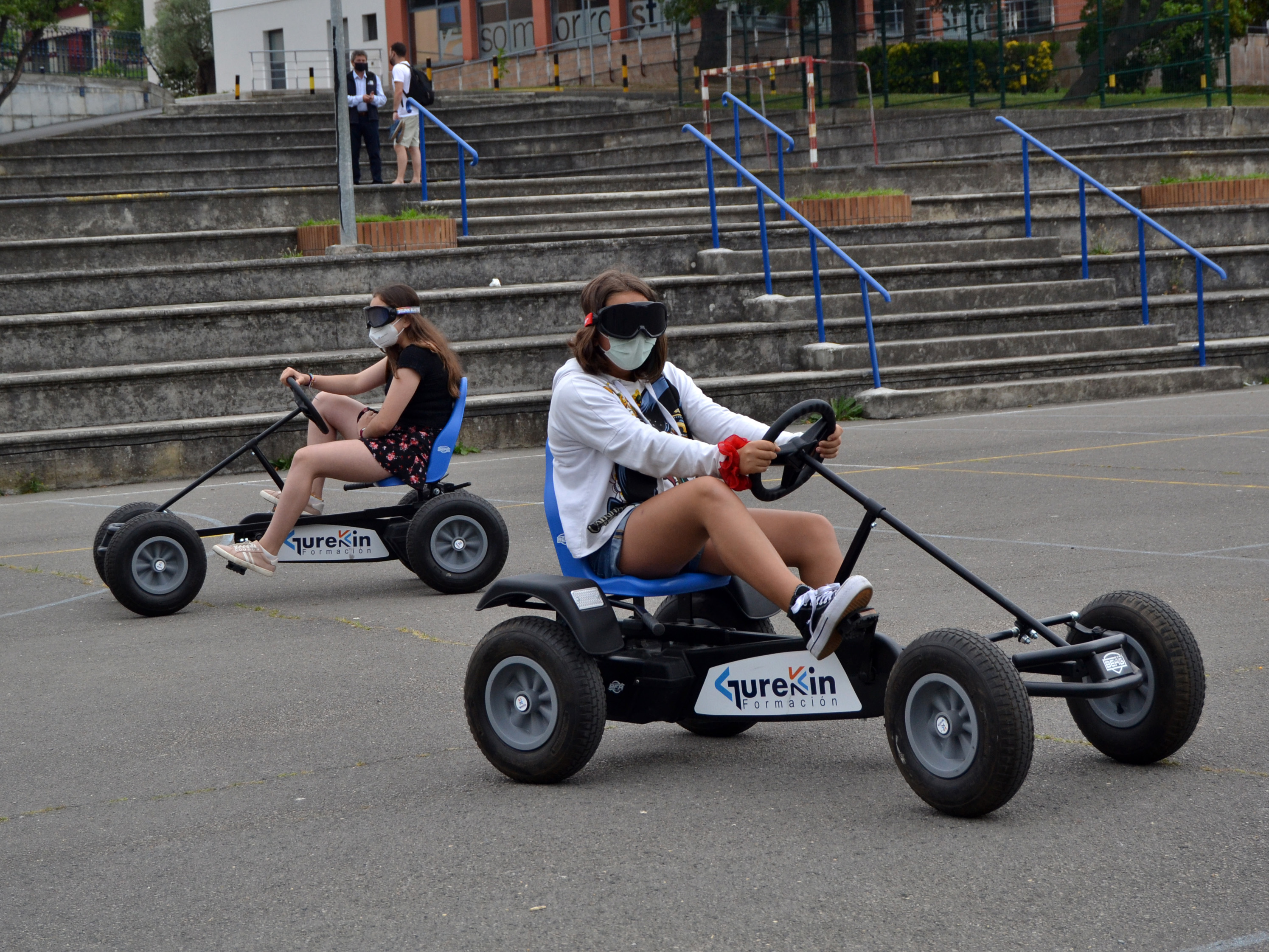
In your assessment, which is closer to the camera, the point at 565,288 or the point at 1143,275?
the point at 565,288

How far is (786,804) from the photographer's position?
148 inches

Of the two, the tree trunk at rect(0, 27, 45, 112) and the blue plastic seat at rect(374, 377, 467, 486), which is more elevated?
the tree trunk at rect(0, 27, 45, 112)

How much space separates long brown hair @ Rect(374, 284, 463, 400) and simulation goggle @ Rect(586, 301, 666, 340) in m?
2.87

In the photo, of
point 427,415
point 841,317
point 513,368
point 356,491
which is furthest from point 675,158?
point 427,415

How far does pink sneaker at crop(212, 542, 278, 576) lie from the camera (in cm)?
681

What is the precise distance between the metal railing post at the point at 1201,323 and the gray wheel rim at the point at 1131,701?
36.3ft

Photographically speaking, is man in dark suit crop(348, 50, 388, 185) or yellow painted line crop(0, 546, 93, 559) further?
man in dark suit crop(348, 50, 388, 185)

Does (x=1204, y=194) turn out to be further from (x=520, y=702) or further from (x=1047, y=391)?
(x=520, y=702)

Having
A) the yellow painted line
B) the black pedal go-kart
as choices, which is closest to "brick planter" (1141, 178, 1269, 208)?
the yellow painted line

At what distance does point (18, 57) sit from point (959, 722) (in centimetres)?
2496

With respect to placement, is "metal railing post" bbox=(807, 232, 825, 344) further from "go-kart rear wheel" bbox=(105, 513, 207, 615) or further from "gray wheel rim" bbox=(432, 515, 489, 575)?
"go-kart rear wheel" bbox=(105, 513, 207, 615)

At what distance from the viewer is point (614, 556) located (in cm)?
422

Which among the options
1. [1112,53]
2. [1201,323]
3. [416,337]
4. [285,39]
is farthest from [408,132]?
[285,39]

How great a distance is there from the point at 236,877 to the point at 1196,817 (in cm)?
213
